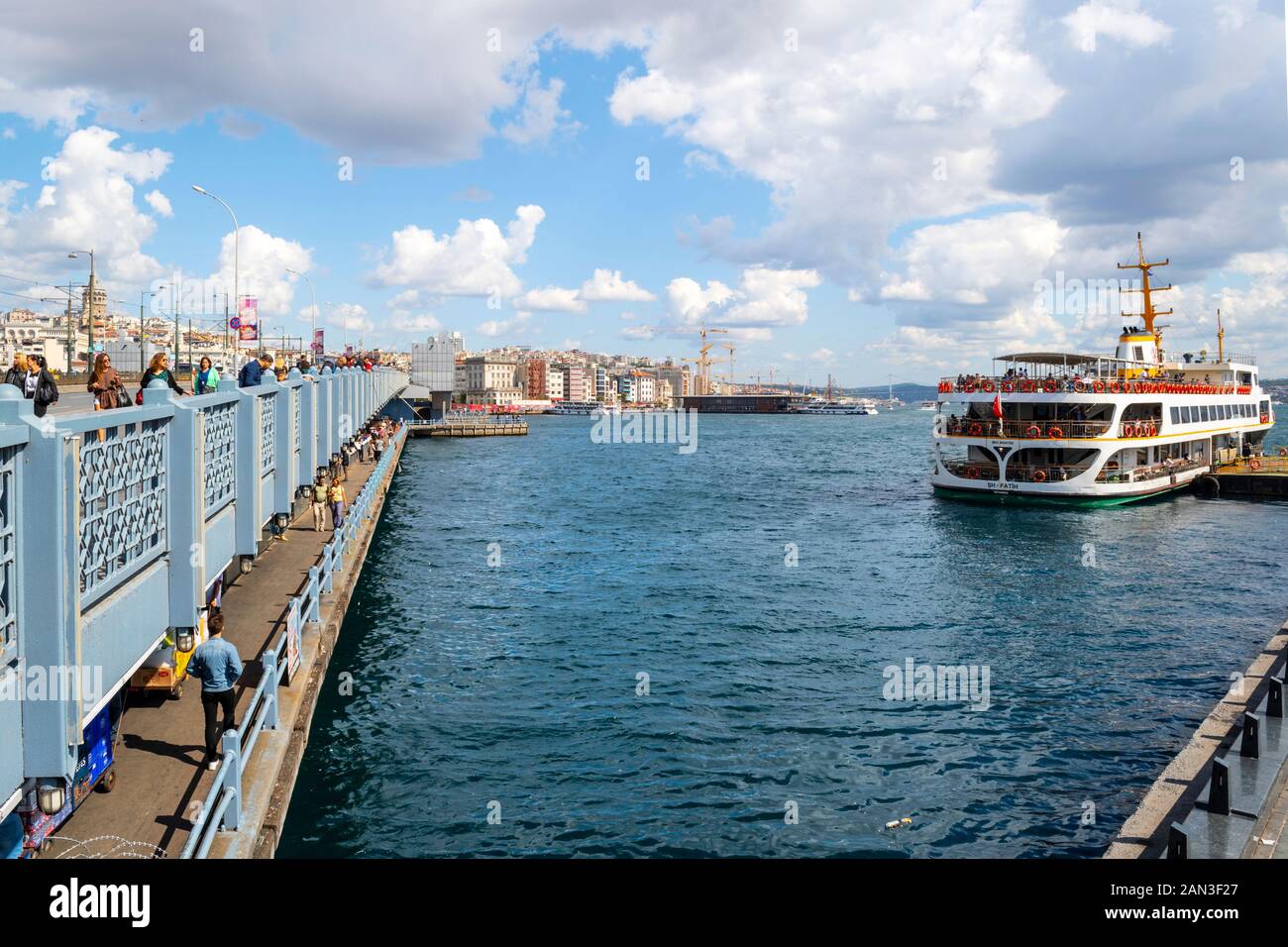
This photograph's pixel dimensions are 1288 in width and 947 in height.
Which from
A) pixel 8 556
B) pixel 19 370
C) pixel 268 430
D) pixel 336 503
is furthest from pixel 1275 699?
pixel 336 503

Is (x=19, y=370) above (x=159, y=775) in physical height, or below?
above

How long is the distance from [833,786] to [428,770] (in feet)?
19.7

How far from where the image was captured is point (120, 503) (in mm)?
8570

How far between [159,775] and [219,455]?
476 cm

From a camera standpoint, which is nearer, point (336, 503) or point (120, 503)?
point (120, 503)

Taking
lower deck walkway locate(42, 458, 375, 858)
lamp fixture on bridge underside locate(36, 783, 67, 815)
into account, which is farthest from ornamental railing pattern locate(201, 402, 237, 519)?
lamp fixture on bridge underside locate(36, 783, 67, 815)

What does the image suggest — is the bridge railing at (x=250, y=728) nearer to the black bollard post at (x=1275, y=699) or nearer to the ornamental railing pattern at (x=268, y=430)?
the ornamental railing pattern at (x=268, y=430)

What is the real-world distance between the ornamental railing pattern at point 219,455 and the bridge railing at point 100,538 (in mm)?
28

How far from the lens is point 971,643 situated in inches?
877

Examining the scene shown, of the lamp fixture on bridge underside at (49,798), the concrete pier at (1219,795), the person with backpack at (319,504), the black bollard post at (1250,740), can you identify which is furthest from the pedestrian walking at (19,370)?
the black bollard post at (1250,740)

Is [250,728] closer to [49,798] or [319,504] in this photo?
[49,798]

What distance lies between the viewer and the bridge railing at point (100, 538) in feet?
20.9

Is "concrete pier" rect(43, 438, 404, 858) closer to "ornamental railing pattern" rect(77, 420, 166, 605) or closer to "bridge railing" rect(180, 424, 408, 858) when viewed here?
"bridge railing" rect(180, 424, 408, 858)
